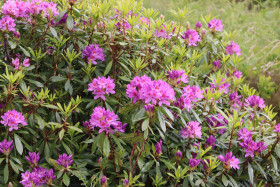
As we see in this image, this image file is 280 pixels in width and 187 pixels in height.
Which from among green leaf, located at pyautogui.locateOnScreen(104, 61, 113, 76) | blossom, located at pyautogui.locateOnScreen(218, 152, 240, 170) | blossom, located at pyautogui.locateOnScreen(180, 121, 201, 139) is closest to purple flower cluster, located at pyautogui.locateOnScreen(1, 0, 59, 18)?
green leaf, located at pyautogui.locateOnScreen(104, 61, 113, 76)

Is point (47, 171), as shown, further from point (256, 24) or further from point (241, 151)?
point (256, 24)

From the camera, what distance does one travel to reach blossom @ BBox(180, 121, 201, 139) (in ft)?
6.61

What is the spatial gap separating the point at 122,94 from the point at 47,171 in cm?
65

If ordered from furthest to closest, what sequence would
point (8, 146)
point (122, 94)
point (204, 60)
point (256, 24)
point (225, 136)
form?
point (256, 24)
point (204, 60)
point (225, 136)
point (122, 94)
point (8, 146)

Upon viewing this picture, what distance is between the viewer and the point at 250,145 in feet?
6.84

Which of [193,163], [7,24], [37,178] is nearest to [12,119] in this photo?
[37,178]

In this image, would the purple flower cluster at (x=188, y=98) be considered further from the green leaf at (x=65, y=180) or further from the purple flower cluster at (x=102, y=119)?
the green leaf at (x=65, y=180)

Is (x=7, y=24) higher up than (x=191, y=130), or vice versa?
(x=7, y=24)

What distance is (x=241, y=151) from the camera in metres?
2.23

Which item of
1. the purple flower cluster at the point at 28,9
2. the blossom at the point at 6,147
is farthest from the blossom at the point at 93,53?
the blossom at the point at 6,147

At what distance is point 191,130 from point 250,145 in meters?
0.40

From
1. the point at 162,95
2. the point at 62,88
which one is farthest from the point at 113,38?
the point at 162,95

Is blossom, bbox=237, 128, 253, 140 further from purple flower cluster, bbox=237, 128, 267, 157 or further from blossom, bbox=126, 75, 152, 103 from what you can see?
blossom, bbox=126, 75, 152, 103

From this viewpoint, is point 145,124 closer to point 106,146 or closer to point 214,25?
point 106,146
